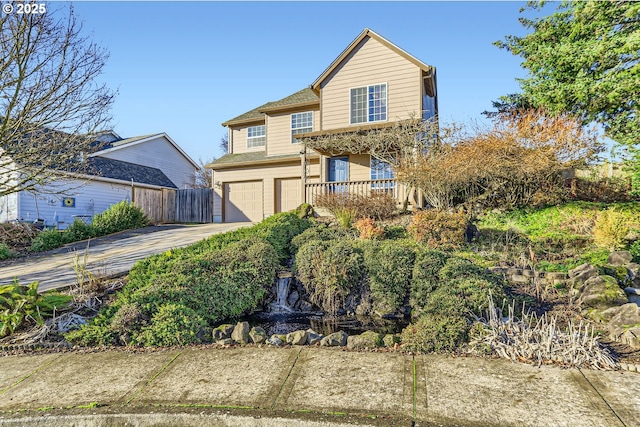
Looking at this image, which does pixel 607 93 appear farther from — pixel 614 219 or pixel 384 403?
pixel 384 403

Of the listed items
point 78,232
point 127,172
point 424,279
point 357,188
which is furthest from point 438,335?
point 127,172

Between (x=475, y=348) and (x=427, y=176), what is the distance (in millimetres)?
7749

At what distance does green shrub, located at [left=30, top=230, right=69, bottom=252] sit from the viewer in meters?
11.7

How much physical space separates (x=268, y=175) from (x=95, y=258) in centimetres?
964

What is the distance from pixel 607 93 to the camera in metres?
11.1

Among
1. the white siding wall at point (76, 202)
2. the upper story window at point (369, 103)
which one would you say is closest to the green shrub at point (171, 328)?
the upper story window at point (369, 103)

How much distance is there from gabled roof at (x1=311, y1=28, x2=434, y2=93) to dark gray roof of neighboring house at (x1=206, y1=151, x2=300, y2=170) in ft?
11.4

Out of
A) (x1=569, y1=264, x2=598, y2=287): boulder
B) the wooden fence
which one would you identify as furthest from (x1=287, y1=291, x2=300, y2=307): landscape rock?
the wooden fence

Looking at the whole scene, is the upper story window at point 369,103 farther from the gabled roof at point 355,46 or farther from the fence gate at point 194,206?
the fence gate at point 194,206

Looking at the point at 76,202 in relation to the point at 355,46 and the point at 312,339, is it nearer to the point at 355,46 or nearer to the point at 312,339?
the point at 355,46

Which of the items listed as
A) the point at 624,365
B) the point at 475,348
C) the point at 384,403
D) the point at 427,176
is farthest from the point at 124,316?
the point at 427,176

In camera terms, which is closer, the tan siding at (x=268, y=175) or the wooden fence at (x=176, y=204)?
the tan siding at (x=268, y=175)

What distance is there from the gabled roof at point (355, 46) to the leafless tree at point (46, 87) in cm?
890

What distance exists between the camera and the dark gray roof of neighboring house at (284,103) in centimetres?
1754
